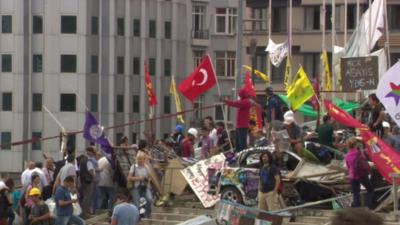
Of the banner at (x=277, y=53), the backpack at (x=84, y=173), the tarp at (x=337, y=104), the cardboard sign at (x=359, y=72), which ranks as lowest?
the backpack at (x=84, y=173)

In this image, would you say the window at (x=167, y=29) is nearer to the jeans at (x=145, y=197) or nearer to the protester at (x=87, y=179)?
the protester at (x=87, y=179)

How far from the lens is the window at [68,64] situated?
73250 mm

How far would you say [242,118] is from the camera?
26.1 meters

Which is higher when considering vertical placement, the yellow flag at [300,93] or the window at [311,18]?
the window at [311,18]

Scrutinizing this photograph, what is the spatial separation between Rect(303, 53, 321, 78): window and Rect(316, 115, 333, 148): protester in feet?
163

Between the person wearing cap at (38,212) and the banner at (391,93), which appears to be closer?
the banner at (391,93)

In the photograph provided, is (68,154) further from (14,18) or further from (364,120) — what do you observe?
(14,18)

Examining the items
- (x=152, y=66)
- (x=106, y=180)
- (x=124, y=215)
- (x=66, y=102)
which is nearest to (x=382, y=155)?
(x=124, y=215)

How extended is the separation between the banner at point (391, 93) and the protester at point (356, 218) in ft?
44.8

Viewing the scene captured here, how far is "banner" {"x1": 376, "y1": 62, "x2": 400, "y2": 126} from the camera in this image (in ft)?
67.0

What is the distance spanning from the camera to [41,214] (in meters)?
23.0

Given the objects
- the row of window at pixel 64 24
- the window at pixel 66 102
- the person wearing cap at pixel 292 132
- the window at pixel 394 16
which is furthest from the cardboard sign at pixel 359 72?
the window at pixel 66 102

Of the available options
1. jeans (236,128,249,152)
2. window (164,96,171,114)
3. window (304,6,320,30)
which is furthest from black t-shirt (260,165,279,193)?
window (164,96,171,114)

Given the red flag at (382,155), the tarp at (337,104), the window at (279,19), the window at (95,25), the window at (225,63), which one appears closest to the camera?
the red flag at (382,155)
